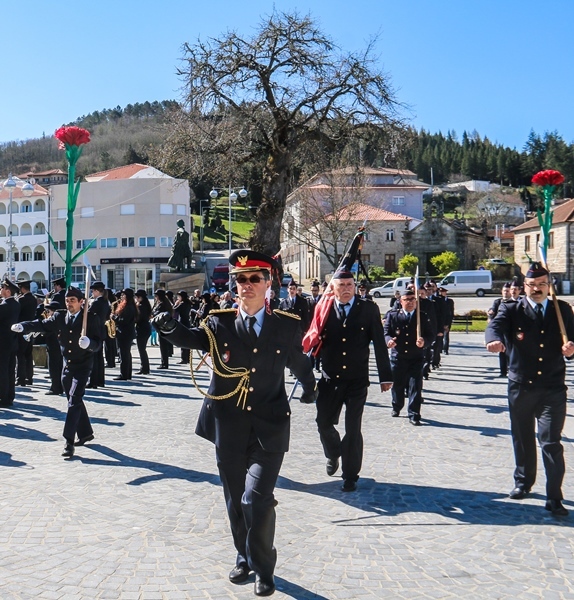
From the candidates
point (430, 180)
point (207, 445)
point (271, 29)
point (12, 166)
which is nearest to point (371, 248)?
point (271, 29)

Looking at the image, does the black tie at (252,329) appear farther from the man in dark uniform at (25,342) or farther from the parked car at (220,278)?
the parked car at (220,278)

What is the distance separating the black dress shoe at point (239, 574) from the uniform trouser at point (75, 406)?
4221 mm

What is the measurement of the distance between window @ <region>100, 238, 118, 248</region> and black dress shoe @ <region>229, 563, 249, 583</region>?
60.9 m

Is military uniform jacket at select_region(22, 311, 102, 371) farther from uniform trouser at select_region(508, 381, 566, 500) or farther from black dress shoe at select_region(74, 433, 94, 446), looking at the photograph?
uniform trouser at select_region(508, 381, 566, 500)

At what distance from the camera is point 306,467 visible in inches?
310

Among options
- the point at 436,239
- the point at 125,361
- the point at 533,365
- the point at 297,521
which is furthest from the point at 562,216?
the point at 297,521

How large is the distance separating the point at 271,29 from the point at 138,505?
722 inches

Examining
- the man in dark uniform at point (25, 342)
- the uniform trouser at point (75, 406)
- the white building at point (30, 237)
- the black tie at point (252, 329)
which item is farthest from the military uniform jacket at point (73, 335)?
the white building at point (30, 237)

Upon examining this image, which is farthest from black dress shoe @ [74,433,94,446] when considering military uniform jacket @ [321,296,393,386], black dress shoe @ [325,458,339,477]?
military uniform jacket @ [321,296,393,386]

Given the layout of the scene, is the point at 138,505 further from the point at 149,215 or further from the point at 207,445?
the point at 149,215

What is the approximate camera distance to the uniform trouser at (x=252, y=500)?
4.50 meters

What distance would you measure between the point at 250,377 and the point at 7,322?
816 cm

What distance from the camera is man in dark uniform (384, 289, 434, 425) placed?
1059 centimetres

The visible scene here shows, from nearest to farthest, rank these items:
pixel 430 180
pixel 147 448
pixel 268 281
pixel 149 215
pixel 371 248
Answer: pixel 268 281 < pixel 147 448 < pixel 149 215 < pixel 371 248 < pixel 430 180
